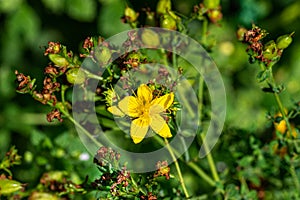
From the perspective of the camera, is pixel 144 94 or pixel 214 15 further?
pixel 214 15

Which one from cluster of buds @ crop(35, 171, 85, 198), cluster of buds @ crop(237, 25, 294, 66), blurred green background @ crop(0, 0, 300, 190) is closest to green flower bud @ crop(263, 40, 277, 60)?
cluster of buds @ crop(237, 25, 294, 66)

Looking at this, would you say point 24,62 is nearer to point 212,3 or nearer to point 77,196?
point 77,196

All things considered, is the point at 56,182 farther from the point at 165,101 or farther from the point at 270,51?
the point at 270,51

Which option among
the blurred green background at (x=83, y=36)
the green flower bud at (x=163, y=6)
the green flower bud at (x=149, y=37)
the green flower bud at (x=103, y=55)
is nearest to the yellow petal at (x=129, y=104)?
the green flower bud at (x=103, y=55)

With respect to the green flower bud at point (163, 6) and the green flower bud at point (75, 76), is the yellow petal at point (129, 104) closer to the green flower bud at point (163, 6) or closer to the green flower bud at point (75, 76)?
the green flower bud at point (75, 76)

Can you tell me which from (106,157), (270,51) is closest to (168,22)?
(270,51)

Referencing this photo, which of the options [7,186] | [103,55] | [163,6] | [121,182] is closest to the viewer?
[121,182]

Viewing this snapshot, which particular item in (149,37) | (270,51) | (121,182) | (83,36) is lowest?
(121,182)

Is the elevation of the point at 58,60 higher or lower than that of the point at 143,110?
higher
